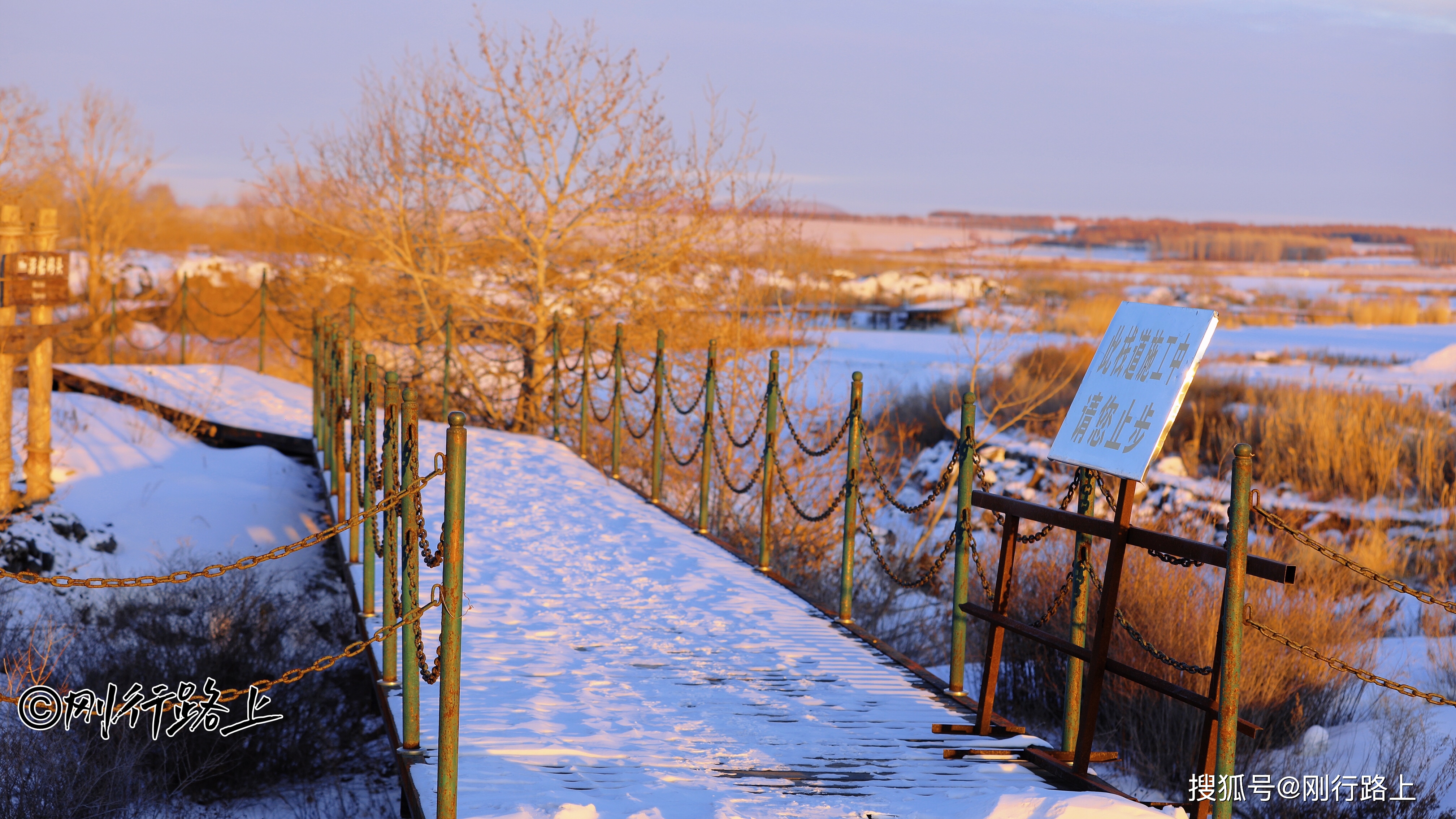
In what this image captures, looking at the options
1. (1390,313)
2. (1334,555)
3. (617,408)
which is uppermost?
(1390,313)

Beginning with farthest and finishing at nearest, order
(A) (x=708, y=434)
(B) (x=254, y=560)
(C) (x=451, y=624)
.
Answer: (A) (x=708, y=434) → (B) (x=254, y=560) → (C) (x=451, y=624)

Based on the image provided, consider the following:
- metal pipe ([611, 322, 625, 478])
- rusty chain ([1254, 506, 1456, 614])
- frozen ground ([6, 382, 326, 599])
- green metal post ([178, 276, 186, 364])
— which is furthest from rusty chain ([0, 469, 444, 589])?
green metal post ([178, 276, 186, 364])

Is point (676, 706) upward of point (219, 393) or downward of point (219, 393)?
upward

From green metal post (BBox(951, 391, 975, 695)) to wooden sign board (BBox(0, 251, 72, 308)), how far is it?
736 cm

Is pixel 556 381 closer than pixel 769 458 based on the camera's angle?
No

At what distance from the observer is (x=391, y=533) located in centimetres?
465

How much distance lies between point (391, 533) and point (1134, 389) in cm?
291

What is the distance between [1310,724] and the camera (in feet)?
21.8

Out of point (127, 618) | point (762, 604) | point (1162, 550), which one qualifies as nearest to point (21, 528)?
point (127, 618)

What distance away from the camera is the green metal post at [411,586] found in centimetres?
421

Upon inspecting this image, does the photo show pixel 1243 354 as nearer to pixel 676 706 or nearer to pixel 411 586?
pixel 676 706

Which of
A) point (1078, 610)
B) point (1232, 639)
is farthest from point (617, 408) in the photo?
point (1232, 639)

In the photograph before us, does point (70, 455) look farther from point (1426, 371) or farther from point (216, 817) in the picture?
point (1426, 371)

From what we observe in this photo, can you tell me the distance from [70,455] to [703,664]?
8.80 m
